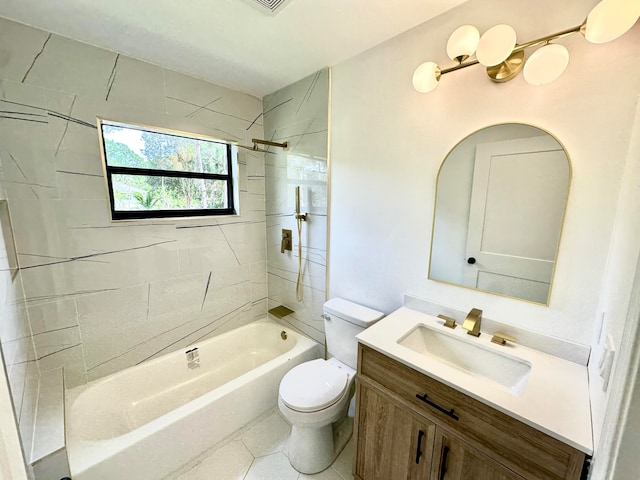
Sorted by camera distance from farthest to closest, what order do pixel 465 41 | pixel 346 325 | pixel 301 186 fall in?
pixel 301 186, pixel 346 325, pixel 465 41

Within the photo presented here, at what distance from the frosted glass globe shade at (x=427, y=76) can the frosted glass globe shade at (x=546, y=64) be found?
0.36 m

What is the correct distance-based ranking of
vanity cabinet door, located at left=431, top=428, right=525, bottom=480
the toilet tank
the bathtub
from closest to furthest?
vanity cabinet door, located at left=431, top=428, right=525, bottom=480, the bathtub, the toilet tank

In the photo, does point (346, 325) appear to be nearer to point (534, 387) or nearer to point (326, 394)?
point (326, 394)

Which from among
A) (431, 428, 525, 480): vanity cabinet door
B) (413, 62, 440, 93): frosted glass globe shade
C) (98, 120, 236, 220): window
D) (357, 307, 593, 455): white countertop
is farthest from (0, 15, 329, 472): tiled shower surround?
(431, 428, 525, 480): vanity cabinet door

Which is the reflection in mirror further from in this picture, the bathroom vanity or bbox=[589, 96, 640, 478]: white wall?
the bathroom vanity

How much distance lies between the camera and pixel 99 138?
1.63m

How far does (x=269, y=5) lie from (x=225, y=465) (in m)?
2.51

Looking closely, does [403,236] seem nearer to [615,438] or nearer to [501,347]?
[501,347]

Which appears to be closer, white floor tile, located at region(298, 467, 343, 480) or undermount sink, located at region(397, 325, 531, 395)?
undermount sink, located at region(397, 325, 531, 395)

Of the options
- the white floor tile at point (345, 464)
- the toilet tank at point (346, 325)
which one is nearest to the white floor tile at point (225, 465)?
the white floor tile at point (345, 464)

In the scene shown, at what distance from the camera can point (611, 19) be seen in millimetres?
796

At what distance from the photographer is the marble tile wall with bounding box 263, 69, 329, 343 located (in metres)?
1.95

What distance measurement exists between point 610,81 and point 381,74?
1.01m

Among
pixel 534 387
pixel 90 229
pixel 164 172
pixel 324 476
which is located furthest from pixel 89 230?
pixel 534 387
